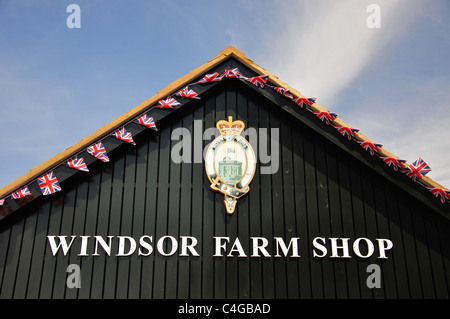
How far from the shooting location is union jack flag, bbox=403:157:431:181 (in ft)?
21.9

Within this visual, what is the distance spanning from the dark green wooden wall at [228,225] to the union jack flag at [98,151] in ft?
0.97

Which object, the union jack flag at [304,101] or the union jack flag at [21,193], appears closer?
the union jack flag at [21,193]

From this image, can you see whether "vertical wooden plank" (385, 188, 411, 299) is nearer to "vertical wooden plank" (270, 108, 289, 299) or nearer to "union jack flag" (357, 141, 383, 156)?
"union jack flag" (357, 141, 383, 156)

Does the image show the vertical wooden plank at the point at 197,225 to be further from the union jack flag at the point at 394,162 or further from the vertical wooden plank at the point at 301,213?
the union jack flag at the point at 394,162

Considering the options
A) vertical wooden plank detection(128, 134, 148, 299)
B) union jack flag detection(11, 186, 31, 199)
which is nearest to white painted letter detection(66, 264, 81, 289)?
vertical wooden plank detection(128, 134, 148, 299)

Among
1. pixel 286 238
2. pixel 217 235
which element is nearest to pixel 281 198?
pixel 286 238

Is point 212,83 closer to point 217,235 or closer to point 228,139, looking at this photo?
point 228,139

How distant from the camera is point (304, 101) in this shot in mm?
7035

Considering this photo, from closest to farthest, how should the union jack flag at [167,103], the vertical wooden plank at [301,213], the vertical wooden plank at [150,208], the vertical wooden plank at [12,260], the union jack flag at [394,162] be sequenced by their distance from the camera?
the vertical wooden plank at [12,260] < the vertical wooden plank at [150,208] < the vertical wooden plank at [301,213] < the union jack flag at [394,162] < the union jack flag at [167,103]

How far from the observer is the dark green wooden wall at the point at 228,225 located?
639 centimetres

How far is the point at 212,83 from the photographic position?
23.9 ft

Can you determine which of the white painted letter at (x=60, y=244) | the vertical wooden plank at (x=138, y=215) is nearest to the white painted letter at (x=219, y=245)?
the vertical wooden plank at (x=138, y=215)
